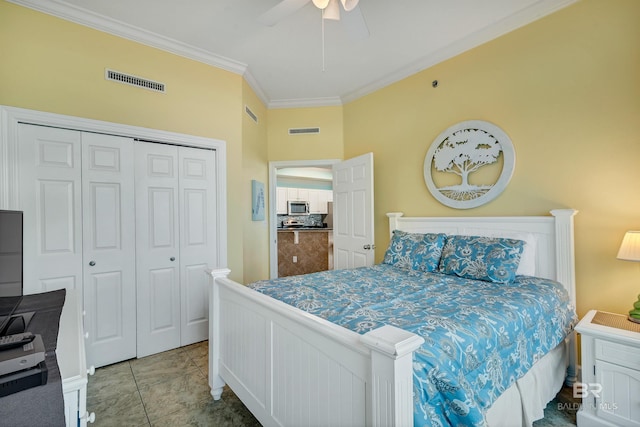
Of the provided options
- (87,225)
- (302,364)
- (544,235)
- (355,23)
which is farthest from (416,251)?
(87,225)

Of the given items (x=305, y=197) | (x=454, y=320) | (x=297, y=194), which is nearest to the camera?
(x=454, y=320)

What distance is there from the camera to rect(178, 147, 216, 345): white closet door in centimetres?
292

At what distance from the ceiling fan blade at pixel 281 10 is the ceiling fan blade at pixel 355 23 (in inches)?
10.7

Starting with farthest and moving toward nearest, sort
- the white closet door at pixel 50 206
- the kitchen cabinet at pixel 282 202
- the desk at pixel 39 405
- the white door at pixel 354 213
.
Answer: the kitchen cabinet at pixel 282 202 → the white door at pixel 354 213 → the white closet door at pixel 50 206 → the desk at pixel 39 405

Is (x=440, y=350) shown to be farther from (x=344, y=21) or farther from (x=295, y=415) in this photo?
(x=344, y=21)

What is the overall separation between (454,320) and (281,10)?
202 cm

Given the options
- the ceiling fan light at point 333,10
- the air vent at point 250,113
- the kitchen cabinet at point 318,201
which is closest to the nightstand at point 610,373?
the ceiling fan light at point 333,10

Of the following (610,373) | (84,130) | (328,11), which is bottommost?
(610,373)

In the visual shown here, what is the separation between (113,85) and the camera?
251 centimetres

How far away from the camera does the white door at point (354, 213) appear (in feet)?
11.3

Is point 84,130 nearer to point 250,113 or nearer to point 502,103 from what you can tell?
point 250,113

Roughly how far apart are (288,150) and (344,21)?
7.81 ft

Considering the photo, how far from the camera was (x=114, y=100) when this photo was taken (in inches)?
99.3

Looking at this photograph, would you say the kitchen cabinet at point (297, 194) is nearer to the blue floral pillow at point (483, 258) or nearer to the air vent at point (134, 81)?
the air vent at point (134, 81)
